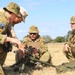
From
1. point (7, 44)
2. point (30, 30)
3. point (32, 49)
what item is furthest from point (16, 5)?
point (30, 30)

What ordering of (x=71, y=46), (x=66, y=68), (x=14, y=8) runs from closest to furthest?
1. (x=14, y=8)
2. (x=66, y=68)
3. (x=71, y=46)

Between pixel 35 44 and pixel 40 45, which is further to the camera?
pixel 40 45

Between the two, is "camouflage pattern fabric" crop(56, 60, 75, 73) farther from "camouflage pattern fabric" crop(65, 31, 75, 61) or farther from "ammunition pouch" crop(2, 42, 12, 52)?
"ammunition pouch" crop(2, 42, 12, 52)

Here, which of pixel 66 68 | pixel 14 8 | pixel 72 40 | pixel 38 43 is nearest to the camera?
pixel 14 8

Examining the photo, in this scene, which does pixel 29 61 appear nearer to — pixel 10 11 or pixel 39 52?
pixel 39 52

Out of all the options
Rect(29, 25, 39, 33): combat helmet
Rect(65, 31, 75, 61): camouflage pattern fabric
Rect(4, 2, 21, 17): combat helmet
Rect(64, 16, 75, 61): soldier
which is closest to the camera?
Rect(4, 2, 21, 17): combat helmet

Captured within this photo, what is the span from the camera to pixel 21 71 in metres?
7.72

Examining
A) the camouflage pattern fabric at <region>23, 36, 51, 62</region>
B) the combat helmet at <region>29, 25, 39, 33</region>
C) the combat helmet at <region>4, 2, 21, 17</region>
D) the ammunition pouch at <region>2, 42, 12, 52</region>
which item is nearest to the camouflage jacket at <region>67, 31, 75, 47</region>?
the camouflage pattern fabric at <region>23, 36, 51, 62</region>

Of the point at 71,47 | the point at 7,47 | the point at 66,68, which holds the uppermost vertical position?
the point at 7,47

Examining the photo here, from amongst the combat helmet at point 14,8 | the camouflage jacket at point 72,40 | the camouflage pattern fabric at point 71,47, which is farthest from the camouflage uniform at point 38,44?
the combat helmet at point 14,8

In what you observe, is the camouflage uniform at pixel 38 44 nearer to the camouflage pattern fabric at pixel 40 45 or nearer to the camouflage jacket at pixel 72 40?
the camouflage pattern fabric at pixel 40 45

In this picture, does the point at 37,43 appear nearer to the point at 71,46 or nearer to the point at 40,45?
the point at 40,45

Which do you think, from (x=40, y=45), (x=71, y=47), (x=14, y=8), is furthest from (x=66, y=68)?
(x=14, y=8)

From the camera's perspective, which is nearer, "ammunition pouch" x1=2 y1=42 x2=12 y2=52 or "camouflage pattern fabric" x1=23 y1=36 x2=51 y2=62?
"ammunition pouch" x1=2 y1=42 x2=12 y2=52
